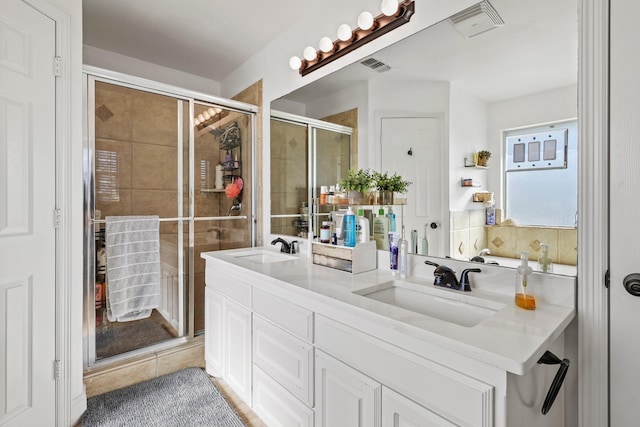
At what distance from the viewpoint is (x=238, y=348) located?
1756 millimetres

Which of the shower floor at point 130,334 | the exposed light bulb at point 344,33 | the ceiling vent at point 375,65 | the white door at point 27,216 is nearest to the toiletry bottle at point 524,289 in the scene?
the ceiling vent at point 375,65

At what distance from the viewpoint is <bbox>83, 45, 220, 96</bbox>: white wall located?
2.54 m

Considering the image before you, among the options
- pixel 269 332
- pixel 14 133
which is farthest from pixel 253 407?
pixel 14 133

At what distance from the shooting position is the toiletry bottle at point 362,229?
1.64 metres

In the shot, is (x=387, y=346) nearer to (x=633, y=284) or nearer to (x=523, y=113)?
(x=633, y=284)

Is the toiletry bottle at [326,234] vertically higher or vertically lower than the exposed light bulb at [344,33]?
lower

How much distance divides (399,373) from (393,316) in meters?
0.17

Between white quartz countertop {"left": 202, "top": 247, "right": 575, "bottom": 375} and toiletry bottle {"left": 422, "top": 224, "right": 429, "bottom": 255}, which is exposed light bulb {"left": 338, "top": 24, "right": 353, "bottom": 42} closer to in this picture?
toiletry bottle {"left": 422, "top": 224, "right": 429, "bottom": 255}

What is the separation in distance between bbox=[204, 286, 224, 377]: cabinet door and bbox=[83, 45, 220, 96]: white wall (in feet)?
6.66

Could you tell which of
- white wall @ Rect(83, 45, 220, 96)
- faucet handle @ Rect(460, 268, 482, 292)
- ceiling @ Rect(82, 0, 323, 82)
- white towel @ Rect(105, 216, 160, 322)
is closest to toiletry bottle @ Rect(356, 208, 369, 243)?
faucet handle @ Rect(460, 268, 482, 292)

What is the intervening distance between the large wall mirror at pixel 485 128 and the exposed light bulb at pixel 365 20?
139mm

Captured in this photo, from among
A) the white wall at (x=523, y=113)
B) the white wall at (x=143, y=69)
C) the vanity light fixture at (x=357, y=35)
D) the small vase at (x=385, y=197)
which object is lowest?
the small vase at (x=385, y=197)

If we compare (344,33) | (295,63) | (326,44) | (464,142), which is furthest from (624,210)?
(295,63)

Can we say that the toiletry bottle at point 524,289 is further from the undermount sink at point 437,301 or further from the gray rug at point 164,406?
the gray rug at point 164,406
